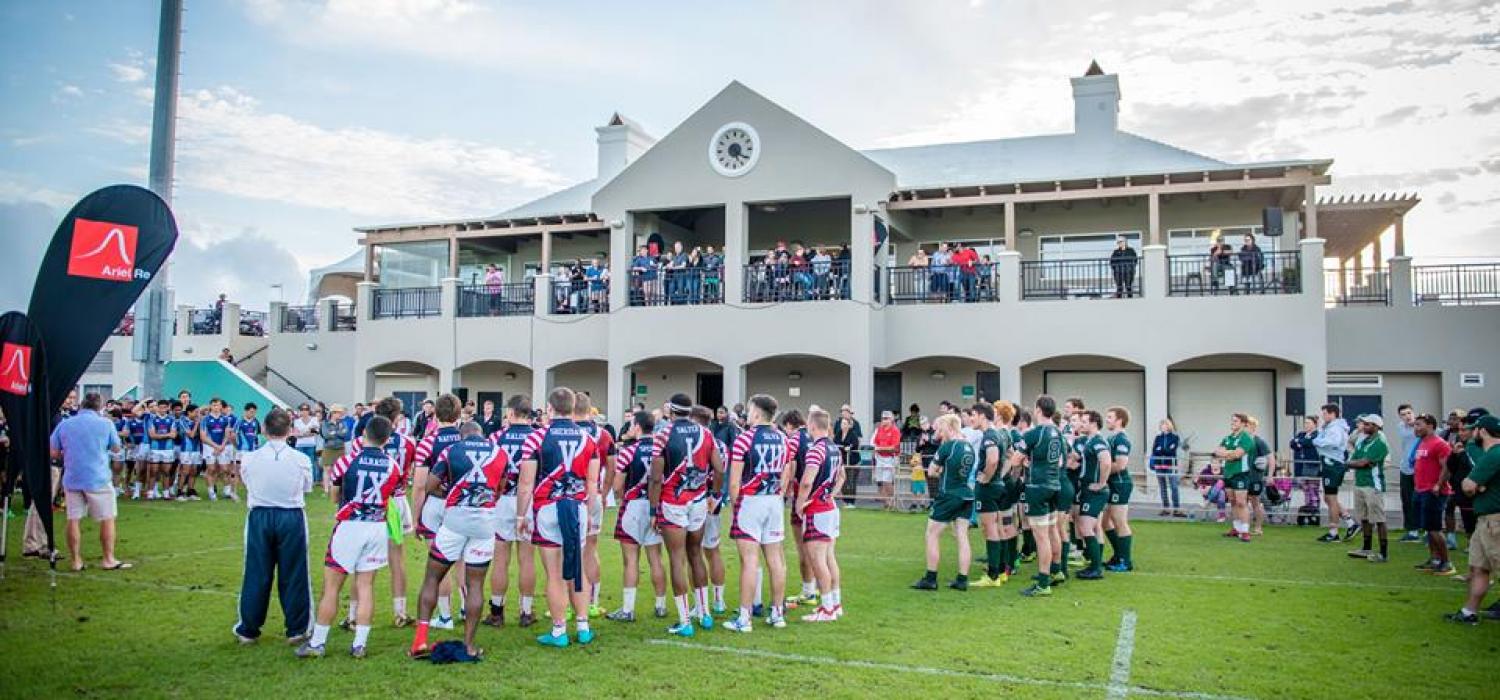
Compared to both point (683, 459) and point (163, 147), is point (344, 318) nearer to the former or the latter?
point (163, 147)

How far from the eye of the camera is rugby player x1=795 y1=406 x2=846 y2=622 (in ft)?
27.0

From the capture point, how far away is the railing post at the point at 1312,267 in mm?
18328

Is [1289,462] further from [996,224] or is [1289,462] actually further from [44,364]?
[44,364]

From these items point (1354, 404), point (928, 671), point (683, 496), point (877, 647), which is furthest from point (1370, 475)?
point (683, 496)

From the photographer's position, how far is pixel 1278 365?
2019cm

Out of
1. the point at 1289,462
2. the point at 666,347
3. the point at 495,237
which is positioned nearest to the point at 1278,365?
the point at 1289,462

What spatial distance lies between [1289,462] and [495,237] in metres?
18.9

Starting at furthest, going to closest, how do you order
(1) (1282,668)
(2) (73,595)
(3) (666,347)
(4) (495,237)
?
(4) (495,237)
(3) (666,347)
(2) (73,595)
(1) (1282,668)

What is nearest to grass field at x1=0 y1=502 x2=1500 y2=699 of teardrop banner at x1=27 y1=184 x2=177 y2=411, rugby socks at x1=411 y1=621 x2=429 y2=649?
rugby socks at x1=411 y1=621 x2=429 y2=649

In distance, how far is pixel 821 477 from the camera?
836 cm

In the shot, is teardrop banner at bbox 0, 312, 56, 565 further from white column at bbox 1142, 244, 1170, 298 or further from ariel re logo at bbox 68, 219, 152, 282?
white column at bbox 1142, 244, 1170, 298

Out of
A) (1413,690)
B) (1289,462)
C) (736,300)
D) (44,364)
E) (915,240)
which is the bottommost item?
(1413,690)

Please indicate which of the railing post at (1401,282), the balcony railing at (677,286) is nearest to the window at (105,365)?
the balcony railing at (677,286)

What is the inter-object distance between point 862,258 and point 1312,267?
857 cm
